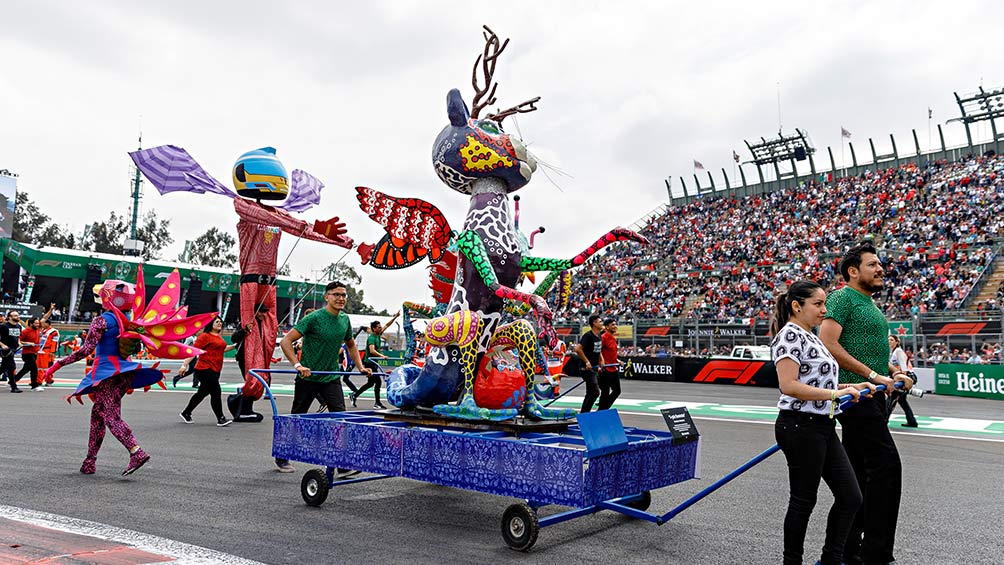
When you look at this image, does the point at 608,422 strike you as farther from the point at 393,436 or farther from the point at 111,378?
the point at 111,378

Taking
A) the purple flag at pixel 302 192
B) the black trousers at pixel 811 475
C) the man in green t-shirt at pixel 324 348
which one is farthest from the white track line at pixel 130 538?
the purple flag at pixel 302 192

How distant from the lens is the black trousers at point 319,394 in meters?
6.65

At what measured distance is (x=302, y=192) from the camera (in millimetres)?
10664

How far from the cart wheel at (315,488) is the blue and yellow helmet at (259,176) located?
5891 mm

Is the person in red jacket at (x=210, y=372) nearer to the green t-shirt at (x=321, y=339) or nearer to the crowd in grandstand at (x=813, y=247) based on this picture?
the green t-shirt at (x=321, y=339)

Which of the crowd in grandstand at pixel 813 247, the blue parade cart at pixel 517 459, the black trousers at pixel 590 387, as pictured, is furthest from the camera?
the crowd in grandstand at pixel 813 247

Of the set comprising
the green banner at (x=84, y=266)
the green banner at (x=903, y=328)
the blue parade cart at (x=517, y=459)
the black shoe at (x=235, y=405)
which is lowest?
the black shoe at (x=235, y=405)

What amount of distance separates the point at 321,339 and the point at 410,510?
2.33 m

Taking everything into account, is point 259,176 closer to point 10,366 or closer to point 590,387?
point 590,387

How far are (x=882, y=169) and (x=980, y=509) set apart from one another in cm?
3520

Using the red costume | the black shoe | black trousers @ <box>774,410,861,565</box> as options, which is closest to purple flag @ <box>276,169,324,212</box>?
the red costume

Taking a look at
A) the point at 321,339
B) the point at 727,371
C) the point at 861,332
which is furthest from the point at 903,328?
the point at 321,339

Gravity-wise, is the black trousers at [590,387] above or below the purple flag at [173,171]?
below

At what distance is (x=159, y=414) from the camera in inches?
423
